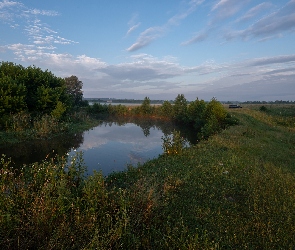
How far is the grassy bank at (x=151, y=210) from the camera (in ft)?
15.0

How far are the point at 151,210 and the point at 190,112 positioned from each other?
3662 centimetres

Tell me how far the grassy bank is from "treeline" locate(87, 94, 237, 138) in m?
16.4

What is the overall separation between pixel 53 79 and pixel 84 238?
1280 inches

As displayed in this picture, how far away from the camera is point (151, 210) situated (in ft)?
19.9

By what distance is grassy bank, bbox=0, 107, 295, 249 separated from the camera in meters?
4.58

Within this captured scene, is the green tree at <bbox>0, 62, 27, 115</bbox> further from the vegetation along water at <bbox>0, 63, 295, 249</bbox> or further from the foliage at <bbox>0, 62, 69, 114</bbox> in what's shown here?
the vegetation along water at <bbox>0, 63, 295, 249</bbox>

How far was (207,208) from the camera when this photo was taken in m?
6.74

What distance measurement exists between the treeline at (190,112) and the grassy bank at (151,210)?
16440 millimetres

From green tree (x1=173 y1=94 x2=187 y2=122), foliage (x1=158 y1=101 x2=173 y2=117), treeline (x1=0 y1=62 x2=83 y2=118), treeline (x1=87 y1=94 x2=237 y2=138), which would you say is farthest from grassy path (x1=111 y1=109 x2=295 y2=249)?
foliage (x1=158 y1=101 x2=173 y2=117)

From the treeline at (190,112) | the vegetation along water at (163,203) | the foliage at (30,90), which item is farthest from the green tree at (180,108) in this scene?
the vegetation along water at (163,203)

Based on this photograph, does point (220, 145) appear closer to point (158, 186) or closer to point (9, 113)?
point (158, 186)

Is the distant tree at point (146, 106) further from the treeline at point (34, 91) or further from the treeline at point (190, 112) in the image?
the treeline at point (34, 91)

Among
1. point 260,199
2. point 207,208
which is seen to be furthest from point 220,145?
point 207,208

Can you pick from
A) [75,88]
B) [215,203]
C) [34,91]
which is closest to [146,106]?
[75,88]
